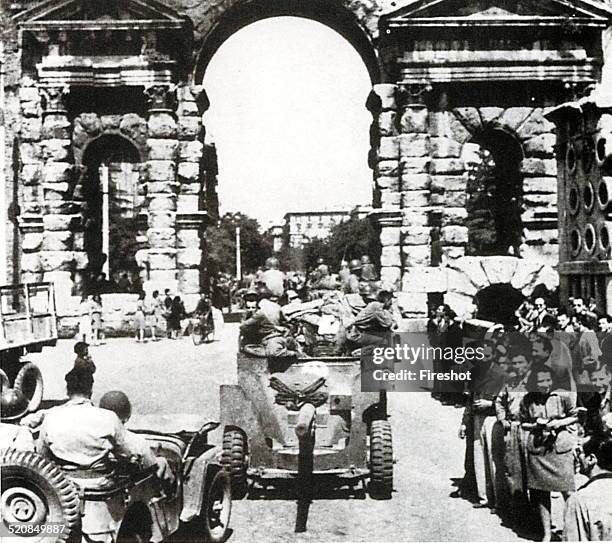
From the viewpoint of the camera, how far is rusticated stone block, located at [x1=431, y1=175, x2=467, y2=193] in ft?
67.2

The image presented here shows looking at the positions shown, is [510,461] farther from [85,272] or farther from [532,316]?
[85,272]

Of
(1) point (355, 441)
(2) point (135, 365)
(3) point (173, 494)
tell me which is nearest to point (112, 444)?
(3) point (173, 494)

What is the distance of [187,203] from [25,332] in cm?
973

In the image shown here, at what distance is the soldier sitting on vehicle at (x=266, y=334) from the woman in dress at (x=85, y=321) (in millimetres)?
10735

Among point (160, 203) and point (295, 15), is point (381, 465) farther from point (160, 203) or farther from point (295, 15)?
point (295, 15)

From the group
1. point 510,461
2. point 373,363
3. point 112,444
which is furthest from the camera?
point 373,363

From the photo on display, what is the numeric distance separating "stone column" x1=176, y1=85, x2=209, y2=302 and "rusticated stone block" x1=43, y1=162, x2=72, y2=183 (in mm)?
2843

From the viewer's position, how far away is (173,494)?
19.3 feet

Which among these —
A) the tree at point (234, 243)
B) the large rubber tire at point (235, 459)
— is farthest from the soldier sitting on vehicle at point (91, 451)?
the tree at point (234, 243)

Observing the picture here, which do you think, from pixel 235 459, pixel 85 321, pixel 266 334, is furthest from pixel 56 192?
pixel 235 459

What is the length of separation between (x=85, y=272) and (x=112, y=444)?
16.9 m

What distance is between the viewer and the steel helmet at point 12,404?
34.2 feet

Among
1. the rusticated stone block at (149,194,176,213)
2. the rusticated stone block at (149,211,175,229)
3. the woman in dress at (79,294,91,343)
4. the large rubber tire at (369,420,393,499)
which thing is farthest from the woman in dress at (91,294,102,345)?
the large rubber tire at (369,420,393,499)

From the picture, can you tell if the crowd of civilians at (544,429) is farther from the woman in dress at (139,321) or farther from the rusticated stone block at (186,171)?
the rusticated stone block at (186,171)
